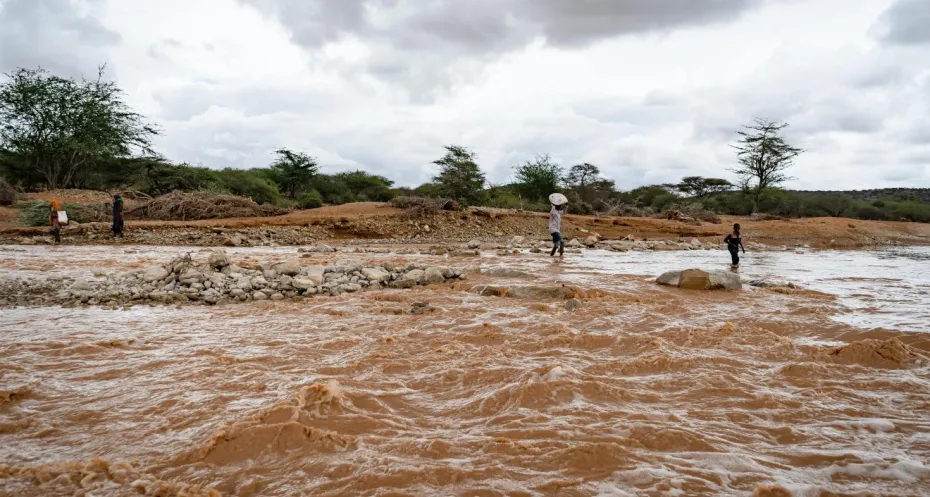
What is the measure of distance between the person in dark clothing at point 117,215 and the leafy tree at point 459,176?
45.5 feet

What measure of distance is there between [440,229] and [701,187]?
21.8 metres

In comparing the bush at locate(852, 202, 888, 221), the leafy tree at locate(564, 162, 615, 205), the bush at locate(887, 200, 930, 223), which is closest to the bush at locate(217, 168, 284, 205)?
the leafy tree at locate(564, 162, 615, 205)

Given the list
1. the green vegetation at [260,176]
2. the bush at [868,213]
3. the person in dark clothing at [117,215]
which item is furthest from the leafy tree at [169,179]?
the bush at [868,213]

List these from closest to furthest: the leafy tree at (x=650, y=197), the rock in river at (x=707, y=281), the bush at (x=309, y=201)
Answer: the rock in river at (x=707, y=281) → the bush at (x=309, y=201) → the leafy tree at (x=650, y=197)

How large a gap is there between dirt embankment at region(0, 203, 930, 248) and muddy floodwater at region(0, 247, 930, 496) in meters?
12.0

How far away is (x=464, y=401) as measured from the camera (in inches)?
130

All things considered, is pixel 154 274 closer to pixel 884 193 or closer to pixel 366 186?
pixel 366 186

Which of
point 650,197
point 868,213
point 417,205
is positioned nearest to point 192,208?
point 417,205

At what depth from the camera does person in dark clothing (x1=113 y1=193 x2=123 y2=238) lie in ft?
50.8

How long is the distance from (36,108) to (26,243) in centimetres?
1646

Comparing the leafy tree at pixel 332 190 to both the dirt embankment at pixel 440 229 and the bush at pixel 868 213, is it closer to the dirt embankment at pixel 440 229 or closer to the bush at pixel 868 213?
the dirt embankment at pixel 440 229

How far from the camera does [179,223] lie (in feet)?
59.5

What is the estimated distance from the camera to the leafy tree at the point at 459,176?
25688 mm

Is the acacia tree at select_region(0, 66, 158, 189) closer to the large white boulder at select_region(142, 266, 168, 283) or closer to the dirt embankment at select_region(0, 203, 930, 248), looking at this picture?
the dirt embankment at select_region(0, 203, 930, 248)
